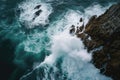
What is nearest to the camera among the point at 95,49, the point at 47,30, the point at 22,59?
the point at 95,49

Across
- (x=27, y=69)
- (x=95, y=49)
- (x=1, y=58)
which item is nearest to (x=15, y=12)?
(x=1, y=58)

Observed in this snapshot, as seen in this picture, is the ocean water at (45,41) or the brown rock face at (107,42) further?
the ocean water at (45,41)

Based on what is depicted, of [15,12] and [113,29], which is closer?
[113,29]

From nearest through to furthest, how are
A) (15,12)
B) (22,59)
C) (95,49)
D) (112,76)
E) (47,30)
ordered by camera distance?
1. (112,76)
2. (95,49)
3. (22,59)
4. (47,30)
5. (15,12)

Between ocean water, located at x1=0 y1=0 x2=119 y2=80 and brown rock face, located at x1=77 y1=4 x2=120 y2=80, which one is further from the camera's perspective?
ocean water, located at x1=0 y1=0 x2=119 y2=80

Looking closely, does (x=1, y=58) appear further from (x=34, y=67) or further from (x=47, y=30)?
(x=47, y=30)
